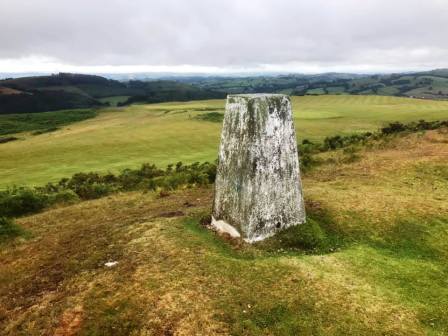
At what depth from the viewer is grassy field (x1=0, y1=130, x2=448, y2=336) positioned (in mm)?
10922

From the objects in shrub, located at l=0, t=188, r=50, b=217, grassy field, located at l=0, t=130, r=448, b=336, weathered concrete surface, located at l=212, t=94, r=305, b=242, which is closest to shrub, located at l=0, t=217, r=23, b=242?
grassy field, located at l=0, t=130, r=448, b=336

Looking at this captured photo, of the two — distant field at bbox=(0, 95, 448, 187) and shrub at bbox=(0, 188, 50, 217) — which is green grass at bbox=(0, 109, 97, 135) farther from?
shrub at bbox=(0, 188, 50, 217)

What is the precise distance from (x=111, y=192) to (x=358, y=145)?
21637 millimetres

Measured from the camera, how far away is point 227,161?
1546 centimetres

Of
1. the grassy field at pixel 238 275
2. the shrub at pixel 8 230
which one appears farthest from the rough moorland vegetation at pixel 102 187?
the shrub at pixel 8 230

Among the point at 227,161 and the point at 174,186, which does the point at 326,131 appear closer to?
the point at 174,186

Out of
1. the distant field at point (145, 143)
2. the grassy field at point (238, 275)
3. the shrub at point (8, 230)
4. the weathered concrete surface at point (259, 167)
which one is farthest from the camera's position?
the distant field at point (145, 143)

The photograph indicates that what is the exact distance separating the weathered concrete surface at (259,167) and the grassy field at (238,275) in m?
0.73

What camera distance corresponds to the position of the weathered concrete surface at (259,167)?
14.5m

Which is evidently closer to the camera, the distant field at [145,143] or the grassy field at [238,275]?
the grassy field at [238,275]

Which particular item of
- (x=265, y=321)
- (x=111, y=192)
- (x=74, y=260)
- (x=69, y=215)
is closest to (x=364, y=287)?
(x=265, y=321)

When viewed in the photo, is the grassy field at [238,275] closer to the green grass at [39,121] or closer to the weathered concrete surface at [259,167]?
the weathered concrete surface at [259,167]

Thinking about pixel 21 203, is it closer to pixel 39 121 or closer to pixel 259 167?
pixel 259 167

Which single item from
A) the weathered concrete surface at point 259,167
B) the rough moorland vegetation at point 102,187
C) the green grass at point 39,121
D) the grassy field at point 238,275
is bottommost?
the green grass at point 39,121
